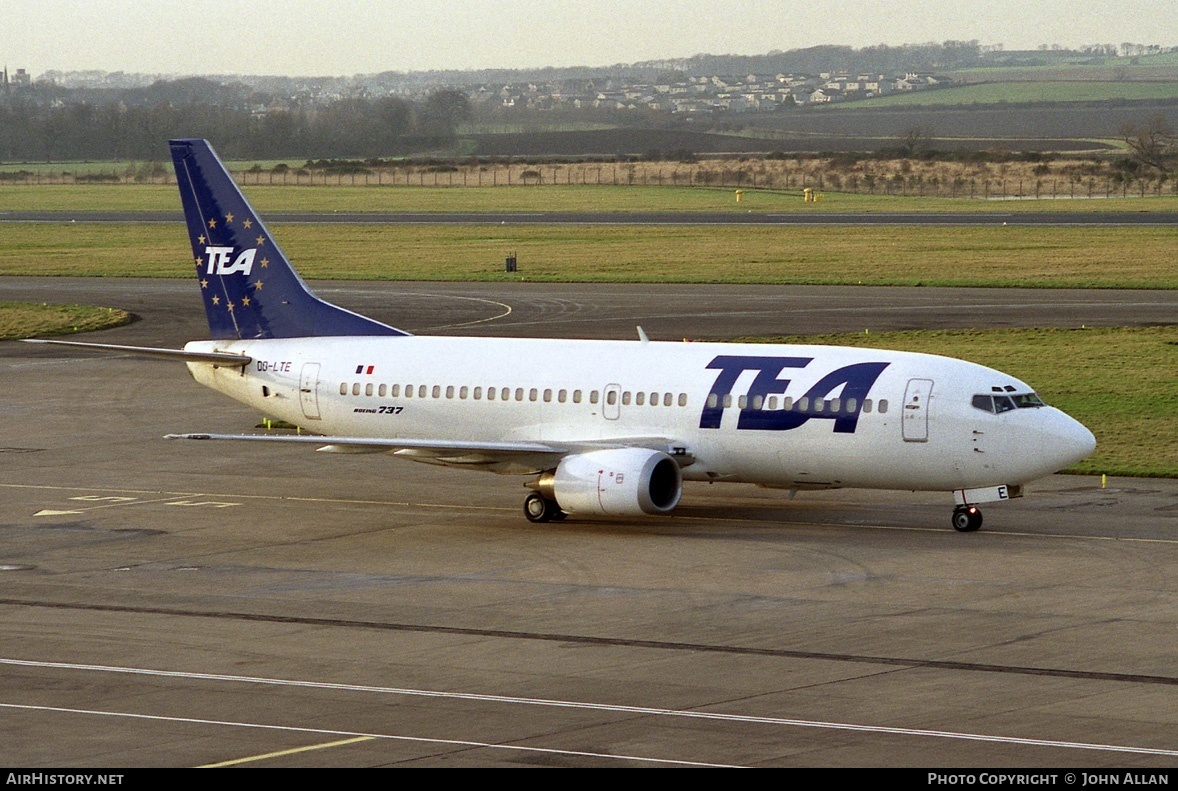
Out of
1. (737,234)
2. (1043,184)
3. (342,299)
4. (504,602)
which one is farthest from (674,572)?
(1043,184)

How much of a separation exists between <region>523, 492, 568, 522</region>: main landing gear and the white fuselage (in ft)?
4.63

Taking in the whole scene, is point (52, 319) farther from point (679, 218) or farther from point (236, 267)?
point (679, 218)

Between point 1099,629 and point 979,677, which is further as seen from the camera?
point 1099,629

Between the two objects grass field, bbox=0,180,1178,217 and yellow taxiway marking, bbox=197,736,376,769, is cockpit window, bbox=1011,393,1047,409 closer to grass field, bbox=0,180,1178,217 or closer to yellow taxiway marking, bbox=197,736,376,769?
yellow taxiway marking, bbox=197,736,376,769

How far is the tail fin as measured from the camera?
4125cm

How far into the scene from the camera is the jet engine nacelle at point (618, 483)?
34375 mm

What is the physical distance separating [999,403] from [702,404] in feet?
19.9

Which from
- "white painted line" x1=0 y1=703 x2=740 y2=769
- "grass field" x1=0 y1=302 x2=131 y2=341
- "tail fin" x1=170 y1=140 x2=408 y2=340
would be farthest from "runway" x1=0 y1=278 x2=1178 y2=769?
"grass field" x1=0 y1=302 x2=131 y2=341

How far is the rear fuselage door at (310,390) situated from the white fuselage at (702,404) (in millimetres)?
33

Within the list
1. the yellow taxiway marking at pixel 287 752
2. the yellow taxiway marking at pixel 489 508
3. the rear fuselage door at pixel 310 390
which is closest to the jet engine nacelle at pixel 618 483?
the yellow taxiway marking at pixel 489 508

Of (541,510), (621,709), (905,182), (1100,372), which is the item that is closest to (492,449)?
(541,510)

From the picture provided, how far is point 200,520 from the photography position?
3734 centimetres
